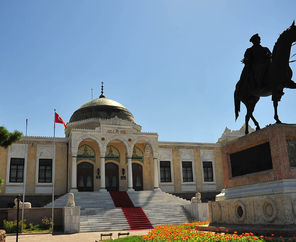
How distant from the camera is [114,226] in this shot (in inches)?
749

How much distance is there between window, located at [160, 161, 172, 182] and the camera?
30894 mm

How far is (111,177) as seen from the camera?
29734 millimetres

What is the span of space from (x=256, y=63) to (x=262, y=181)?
11.1 ft

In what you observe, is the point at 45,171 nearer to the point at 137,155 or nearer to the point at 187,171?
Result: the point at 137,155

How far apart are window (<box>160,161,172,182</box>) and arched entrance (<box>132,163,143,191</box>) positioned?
201cm

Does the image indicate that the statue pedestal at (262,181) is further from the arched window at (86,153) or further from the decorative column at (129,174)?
the arched window at (86,153)

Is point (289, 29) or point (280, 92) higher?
point (289, 29)

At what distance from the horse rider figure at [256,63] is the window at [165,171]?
22.1 m

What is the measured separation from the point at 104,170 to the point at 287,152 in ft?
68.6

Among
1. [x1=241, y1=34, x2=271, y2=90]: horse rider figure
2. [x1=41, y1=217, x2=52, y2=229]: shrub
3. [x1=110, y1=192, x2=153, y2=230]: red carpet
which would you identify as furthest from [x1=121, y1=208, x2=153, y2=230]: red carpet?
[x1=241, y1=34, x2=271, y2=90]: horse rider figure

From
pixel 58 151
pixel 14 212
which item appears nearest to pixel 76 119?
pixel 58 151

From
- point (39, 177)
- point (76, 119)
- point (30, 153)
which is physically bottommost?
point (39, 177)

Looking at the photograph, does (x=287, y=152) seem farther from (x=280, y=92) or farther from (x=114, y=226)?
(x=114, y=226)

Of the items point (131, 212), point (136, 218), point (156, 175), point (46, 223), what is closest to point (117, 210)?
point (131, 212)
